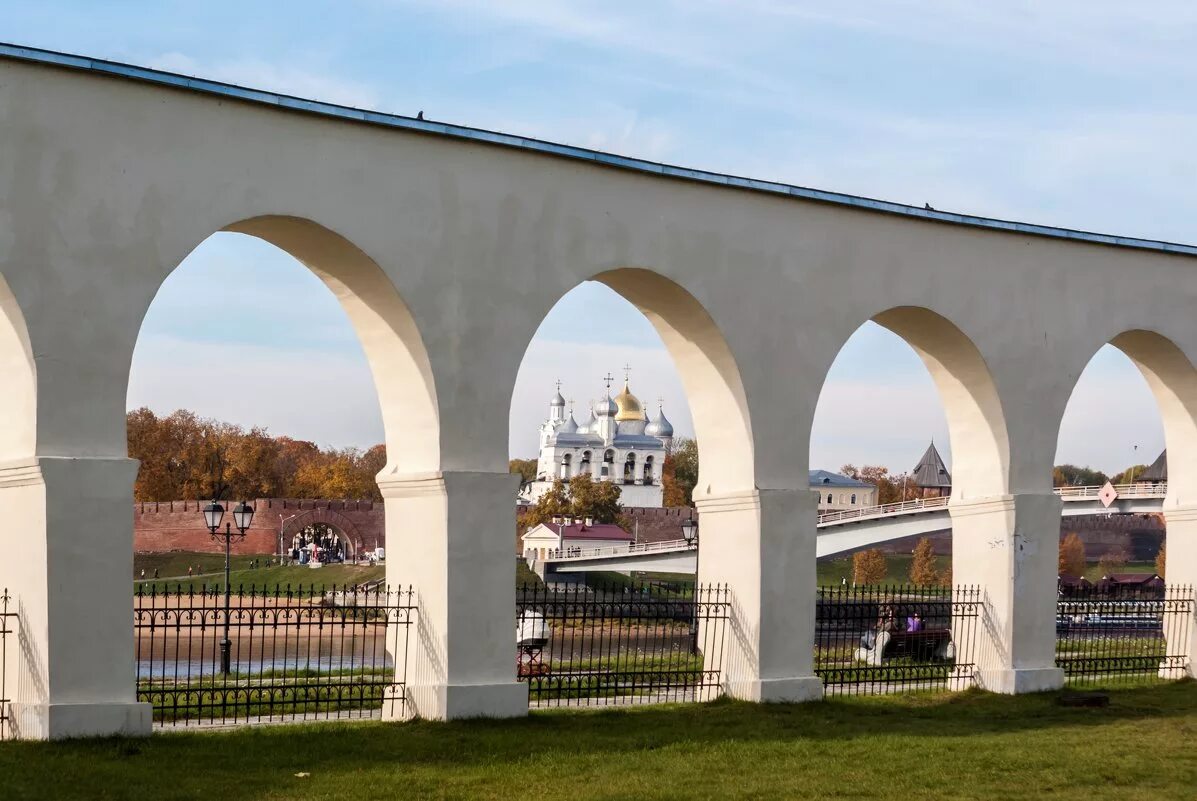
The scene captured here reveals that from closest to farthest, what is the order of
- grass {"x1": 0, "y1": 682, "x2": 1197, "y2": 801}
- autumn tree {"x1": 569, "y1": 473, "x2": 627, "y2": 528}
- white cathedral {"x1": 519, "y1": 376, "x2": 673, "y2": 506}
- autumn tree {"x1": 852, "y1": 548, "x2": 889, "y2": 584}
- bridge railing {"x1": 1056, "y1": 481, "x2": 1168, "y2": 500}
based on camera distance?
grass {"x1": 0, "y1": 682, "x2": 1197, "y2": 801} < bridge railing {"x1": 1056, "y1": 481, "x2": 1168, "y2": 500} < autumn tree {"x1": 852, "y1": 548, "x2": 889, "y2": 584} < autumn tree {"x1": 569, "y1": 473, "x2": 627, "y2": 528} < white cathedral {"x1": 519, "y1": 376, "x2": 673, "y2": 506}

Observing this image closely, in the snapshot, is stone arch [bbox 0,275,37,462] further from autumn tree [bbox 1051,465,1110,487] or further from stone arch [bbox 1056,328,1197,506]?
autumn tree [bbox 1051,465,1110,487]

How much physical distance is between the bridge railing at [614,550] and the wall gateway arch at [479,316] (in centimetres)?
4139

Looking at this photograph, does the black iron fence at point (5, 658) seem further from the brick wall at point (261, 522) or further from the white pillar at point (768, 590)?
the brick wall at point (261, 522)

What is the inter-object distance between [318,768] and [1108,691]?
8538 millimetres

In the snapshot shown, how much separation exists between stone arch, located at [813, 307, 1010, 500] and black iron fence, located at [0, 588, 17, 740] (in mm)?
8012

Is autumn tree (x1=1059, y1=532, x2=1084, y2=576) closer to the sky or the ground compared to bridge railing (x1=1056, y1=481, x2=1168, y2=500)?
closer to the ground

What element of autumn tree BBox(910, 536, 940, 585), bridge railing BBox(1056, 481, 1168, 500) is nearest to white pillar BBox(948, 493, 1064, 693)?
bridge railing BBox(1056, 481, 1168, 500)

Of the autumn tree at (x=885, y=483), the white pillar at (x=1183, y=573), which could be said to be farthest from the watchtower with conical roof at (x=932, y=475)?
the white pillar at (x=1183, y=573)

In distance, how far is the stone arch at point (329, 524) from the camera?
65.4 metres

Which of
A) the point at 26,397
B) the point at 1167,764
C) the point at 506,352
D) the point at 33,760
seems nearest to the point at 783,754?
the point at 1167,764

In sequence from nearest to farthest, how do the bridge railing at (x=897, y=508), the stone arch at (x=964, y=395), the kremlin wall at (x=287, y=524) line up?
the stone arch at (x=964, y=395) → the bridge railing at (x=897, y=508) → the kremlin wall at (x=287, y=524)

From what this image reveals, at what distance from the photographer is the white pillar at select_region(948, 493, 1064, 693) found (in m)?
15.0

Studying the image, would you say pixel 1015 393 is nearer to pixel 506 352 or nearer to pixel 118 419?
pixel 506 352

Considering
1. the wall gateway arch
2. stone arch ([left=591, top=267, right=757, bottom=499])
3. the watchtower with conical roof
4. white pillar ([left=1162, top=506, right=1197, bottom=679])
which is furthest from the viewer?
the watchtower with conical roof
